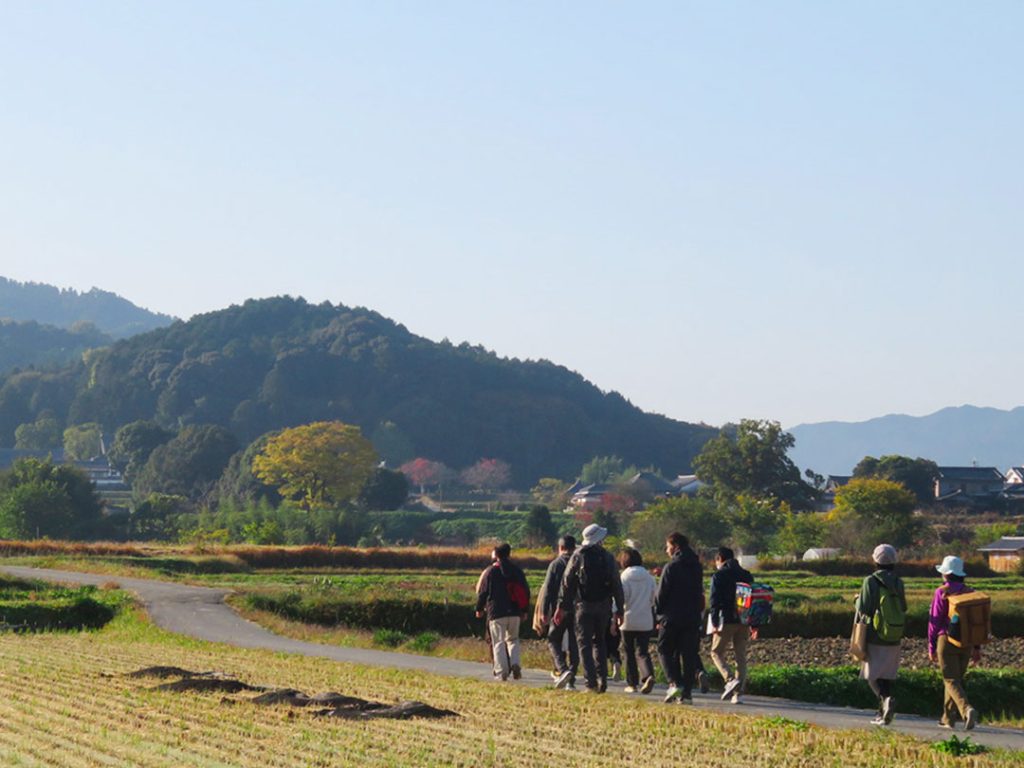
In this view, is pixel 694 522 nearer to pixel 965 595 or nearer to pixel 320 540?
pixel 320 540

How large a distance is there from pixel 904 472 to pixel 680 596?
4043 inches

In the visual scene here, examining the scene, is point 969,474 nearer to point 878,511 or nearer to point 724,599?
point 878,511

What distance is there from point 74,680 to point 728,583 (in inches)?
301

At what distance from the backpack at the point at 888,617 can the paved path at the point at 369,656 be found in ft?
2.83

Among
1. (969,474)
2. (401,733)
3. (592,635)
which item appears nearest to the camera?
(401,733)

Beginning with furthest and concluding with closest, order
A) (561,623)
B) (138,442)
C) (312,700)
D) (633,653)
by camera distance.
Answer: (138,442)
(561,623)
(633,653)
(312,700)

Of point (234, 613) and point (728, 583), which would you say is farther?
point (234, 613)

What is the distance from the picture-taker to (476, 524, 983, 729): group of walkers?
1514 cm

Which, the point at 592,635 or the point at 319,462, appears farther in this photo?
the point at 319,462

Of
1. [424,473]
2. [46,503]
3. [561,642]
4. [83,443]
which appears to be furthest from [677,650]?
[83,443]

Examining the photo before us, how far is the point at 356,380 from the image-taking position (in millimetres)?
192625

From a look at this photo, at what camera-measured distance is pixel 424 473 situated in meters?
163

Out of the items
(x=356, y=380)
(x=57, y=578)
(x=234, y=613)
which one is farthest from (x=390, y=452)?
(x=234, y=613)

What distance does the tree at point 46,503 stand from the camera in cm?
8362
